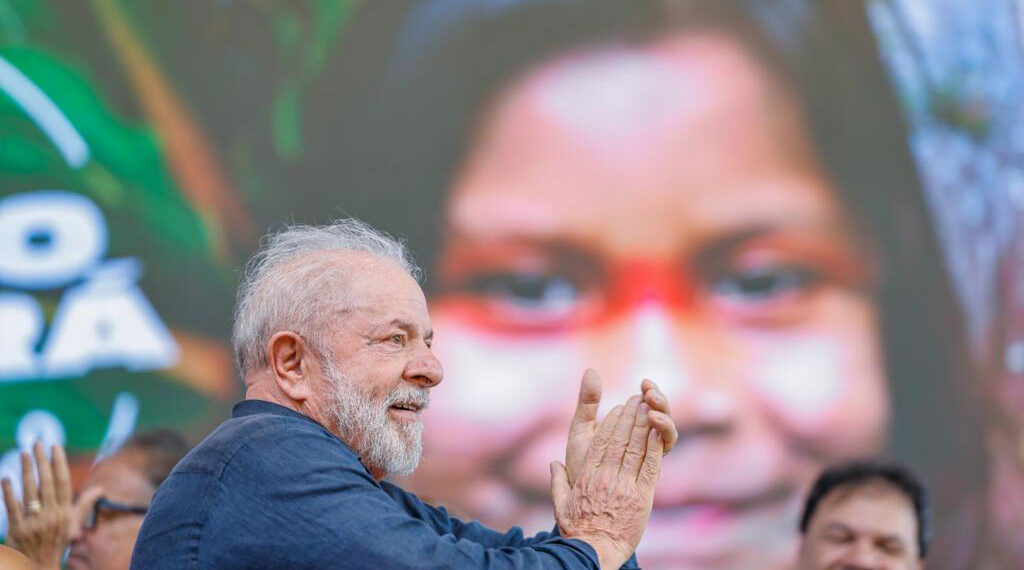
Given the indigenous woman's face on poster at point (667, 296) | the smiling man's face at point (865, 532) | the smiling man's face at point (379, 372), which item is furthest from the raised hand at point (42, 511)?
the smiling man's face at point (865, 532)

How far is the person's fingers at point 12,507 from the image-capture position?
2951mm

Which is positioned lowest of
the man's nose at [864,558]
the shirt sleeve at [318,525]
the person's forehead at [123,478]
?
the shirt sleeve at [318,525]

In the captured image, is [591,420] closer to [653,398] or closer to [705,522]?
[653,398]

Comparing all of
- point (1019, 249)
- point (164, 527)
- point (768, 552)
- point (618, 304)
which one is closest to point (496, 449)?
point (618, 304)

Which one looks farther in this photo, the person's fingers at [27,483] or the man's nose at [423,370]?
the person's fingers at [27,483]

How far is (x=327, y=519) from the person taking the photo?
1.97 meters

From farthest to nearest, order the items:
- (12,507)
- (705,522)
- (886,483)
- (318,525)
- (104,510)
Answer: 1. (705,522)
2. (886,483)
3. (104,510)
4. (12,507)
5. (318,525)

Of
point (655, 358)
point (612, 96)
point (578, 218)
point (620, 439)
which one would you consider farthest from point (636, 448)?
point (612, 96)

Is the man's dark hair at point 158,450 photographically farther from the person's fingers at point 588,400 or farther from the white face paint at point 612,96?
the white face paint at point 612,96

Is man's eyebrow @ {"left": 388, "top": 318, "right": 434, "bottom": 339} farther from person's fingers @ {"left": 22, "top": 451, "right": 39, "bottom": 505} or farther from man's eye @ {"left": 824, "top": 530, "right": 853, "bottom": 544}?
man's eye @ {"left": 824, "top": 530, "right": 853, "bottom": 544}

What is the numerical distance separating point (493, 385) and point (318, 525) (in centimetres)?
265

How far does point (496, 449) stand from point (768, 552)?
1061mm

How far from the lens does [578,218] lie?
4680 millimetres

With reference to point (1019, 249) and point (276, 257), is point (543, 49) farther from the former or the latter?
point (276, 257)
